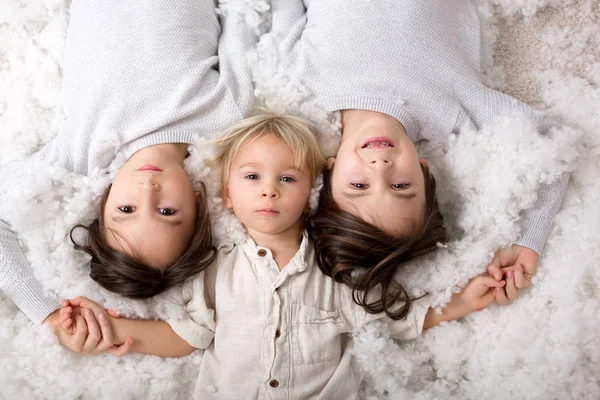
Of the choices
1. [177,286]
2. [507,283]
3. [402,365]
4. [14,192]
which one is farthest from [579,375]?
[14,192]

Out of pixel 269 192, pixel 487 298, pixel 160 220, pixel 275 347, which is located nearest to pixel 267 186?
pixel 269 192

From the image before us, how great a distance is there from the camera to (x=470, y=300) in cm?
132

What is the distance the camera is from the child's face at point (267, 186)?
1256 millimetres

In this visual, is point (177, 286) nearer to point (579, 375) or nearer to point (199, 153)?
point (199, 153)

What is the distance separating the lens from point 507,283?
1.31 m

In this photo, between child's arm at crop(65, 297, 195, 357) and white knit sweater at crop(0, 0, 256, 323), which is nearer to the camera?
child's arm at crop(65, 297, 195, 357)

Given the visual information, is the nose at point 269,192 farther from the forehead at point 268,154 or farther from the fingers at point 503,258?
the fingers at point 503,258

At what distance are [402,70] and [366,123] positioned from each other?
0.17 m

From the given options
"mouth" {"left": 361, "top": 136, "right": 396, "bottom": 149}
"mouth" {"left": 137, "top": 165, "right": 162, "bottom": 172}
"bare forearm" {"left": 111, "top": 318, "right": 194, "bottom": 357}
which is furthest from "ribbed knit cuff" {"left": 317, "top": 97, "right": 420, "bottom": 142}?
"bare forearm" {"left": 111, "top": 318, "right": 194, "bottom": 357}

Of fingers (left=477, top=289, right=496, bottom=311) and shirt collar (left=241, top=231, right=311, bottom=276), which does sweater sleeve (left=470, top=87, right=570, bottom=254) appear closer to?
fingers (left=477, top=289, right=496, bottom=311)

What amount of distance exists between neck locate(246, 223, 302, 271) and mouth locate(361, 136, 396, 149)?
10.0 inches

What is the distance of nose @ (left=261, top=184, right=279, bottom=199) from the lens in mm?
1243

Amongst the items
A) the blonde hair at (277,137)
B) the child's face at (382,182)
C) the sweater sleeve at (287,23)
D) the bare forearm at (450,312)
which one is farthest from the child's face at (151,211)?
the bare forearm at (450,312)

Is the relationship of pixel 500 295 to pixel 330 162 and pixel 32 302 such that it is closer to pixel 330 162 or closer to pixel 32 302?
pixel 330 162
